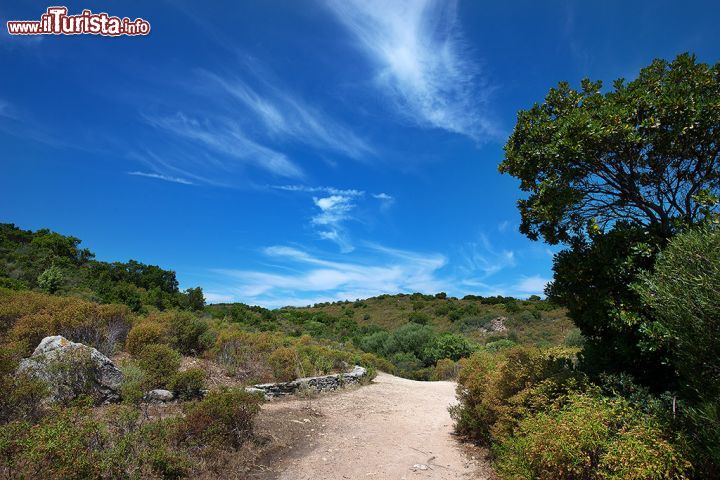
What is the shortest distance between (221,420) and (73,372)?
354 cm

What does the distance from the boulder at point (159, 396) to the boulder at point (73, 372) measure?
62 centimetres

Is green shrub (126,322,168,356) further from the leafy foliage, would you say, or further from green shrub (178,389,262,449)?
the leafy foliage

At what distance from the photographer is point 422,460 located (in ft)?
23.8

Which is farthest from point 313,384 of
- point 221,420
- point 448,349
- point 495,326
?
point 495,326

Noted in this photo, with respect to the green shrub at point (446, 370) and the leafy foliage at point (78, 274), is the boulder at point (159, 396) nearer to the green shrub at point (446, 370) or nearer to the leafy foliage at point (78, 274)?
the leafy foliage at point (78, 274)

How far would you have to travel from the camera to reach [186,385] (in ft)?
29.9

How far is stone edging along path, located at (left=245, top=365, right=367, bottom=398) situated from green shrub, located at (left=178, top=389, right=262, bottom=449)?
249cm

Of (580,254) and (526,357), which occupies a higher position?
(580,254)

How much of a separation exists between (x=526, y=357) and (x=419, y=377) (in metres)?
14.3

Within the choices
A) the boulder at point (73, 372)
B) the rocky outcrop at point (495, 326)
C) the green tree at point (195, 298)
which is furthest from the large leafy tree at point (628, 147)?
the rocky outcrop at point (495, 326)

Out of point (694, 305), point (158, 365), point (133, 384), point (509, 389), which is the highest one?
point (694, 305)

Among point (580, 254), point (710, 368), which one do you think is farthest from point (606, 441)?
point (580, 254)

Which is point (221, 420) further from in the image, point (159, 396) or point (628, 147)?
point (628, 147)

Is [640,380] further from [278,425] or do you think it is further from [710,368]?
[278,425]
